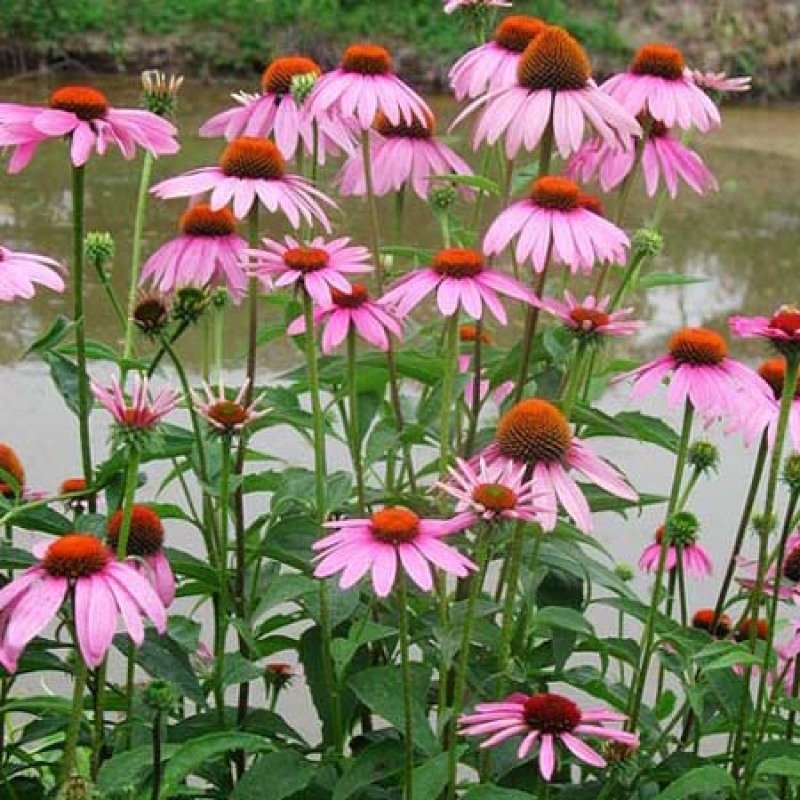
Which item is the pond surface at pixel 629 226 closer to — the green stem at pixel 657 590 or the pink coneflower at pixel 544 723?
the green stem at pixel 657 590

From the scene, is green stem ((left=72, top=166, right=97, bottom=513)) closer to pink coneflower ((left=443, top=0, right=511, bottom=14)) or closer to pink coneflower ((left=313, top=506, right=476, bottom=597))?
pink coneflower ((left=313, top=506, right=476, bottom=597))

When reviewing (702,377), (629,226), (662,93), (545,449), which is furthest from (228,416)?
(629,226)

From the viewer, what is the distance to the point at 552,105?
1.00 metres

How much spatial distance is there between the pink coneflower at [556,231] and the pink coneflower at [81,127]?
0.20 meters

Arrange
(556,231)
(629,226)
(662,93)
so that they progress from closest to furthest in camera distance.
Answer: (556,231) → (662,93) → (629,226)

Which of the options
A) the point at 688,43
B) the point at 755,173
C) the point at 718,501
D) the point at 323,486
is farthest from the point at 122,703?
the point at 688,43

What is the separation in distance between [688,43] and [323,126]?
282 centimetres

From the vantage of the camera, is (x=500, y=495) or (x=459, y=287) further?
(x=459, y=287)

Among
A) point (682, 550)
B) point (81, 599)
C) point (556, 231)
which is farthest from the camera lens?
point (682, 550)

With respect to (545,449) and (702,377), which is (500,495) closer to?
(545,449)

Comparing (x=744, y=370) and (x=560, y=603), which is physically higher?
(x=744, y=370)

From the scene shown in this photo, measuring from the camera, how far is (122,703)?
104cm

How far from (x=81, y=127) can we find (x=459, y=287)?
0.23 m

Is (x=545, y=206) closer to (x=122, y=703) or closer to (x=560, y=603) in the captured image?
(x=560, y=603)
